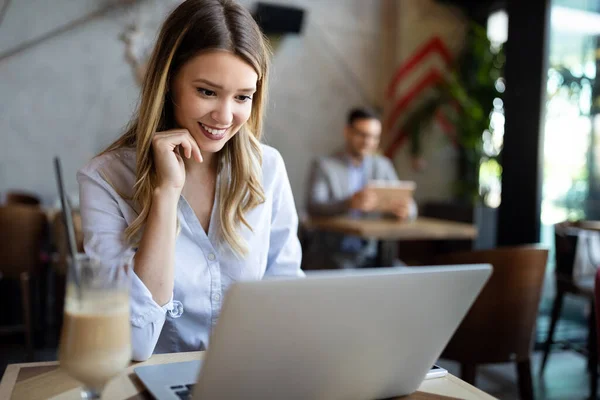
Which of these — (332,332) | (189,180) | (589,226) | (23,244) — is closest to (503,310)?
(589,226)

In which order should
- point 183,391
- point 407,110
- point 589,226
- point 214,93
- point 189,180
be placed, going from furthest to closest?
point 407,110
point 589,226
point 189,180
point 214,93
point 183,391

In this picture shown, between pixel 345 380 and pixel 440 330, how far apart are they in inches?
6.2

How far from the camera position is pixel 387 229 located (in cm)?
339

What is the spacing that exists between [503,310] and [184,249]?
4.94ft

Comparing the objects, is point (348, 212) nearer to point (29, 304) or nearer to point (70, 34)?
point (29, 304)

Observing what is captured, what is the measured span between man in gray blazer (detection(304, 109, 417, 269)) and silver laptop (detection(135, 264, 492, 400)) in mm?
2968

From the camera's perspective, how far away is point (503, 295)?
235cm

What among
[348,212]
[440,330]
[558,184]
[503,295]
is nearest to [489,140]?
[558,184]

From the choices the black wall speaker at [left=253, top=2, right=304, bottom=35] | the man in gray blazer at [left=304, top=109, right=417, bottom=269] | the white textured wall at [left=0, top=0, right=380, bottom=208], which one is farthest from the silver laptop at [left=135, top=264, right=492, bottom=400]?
the black wall speaker at [left=253, top=2, right=304, bottom=35]

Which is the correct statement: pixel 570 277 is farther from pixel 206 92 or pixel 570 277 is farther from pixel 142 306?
pixel 142 306

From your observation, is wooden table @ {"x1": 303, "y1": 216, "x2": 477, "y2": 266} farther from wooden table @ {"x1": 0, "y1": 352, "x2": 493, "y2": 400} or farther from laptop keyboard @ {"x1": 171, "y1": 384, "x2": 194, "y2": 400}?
laptop keyboard @ {"x1": 171, "y1": 384, "x2": 194, "y2": 400}

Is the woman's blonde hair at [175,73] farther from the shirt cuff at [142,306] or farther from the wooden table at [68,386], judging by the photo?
the wooden table at [68,386]

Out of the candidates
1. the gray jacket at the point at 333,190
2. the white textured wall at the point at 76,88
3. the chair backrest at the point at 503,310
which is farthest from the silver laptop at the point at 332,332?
the white textured wall at the point at 76,88

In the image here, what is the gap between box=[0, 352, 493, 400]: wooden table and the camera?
885 millimetres
